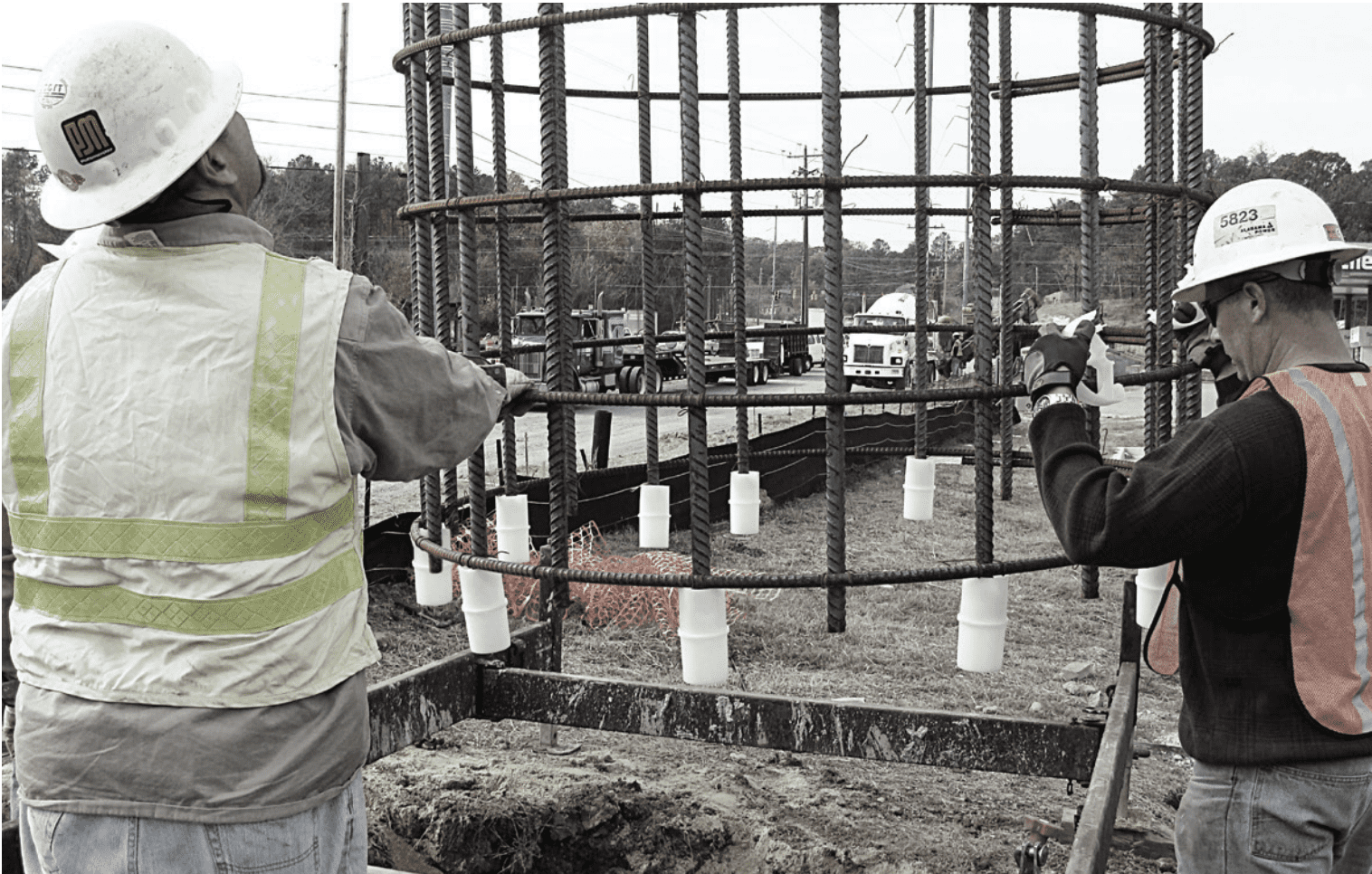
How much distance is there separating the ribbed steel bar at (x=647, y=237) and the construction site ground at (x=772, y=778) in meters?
1.26

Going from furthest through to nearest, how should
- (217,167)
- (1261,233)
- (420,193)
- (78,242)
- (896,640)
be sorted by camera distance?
(896,640) → (420,193) → (1261,233) → (78,242) → (217,167)

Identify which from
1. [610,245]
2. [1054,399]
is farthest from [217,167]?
[610,245]

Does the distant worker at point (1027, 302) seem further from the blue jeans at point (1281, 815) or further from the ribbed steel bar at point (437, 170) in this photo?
the blue jeans at point (1281, 815)

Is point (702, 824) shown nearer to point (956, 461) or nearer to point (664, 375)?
point (956, 461)

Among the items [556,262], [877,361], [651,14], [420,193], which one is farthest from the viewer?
[877,361]

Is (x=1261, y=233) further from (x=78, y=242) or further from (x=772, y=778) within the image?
(x=772, y=778)

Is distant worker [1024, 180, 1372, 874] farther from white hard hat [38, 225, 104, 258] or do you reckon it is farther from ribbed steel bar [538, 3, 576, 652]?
white hard hat [38, 225, 104, 258]

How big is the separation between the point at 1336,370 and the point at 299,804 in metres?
2.24

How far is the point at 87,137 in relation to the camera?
6.97 ft

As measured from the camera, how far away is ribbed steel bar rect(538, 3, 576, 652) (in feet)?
11.6

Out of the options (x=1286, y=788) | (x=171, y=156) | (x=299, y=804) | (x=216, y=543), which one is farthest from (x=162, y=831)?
(x=1286, y=788)

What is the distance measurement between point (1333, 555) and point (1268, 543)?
12cm

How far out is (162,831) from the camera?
208 cm

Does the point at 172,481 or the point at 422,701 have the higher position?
the point at 172,481
